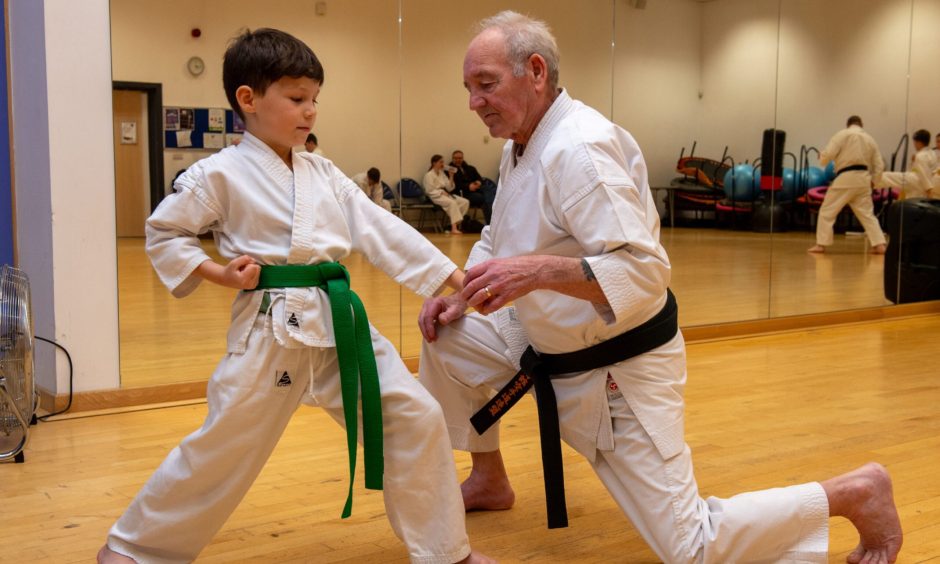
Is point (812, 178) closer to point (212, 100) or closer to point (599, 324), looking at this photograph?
point (212, 100)

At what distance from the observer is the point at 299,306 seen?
6.66ft

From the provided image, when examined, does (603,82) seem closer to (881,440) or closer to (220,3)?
(220,3)

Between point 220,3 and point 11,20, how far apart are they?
769 mm

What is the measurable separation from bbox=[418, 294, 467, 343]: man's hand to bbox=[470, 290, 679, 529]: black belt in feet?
0.65

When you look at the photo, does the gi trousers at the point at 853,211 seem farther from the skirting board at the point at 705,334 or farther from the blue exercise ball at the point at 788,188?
the skirting board at the point at 705,334

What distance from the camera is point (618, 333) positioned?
2.18 meters

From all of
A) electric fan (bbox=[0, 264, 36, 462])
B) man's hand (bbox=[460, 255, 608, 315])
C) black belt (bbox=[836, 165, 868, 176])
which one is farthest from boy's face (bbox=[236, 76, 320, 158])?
Result: black belt (bbox=[836, 165, 868, 176])

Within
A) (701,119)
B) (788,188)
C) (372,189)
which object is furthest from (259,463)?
(788,188)

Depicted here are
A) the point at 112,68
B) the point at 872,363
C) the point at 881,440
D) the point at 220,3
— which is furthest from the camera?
the point at 872,363

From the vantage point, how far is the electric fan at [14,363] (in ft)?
9.61

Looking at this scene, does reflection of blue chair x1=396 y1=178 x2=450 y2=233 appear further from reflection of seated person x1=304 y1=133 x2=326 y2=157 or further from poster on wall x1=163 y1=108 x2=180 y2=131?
poster on wall x1=163 y1=108 x2=180 y2=131

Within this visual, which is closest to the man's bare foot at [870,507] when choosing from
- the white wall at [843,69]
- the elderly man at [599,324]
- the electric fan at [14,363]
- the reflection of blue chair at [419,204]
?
the elderly man at [599,324]

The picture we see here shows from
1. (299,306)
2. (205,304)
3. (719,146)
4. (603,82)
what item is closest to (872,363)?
(719,146)

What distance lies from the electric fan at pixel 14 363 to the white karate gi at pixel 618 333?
4.96ft
